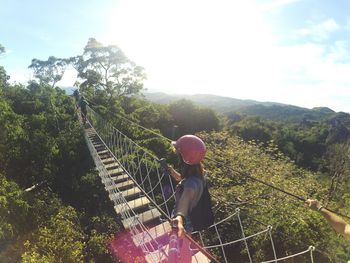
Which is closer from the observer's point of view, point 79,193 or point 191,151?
point 191,151

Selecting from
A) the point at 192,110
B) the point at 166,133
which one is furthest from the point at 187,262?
the point at 192,110

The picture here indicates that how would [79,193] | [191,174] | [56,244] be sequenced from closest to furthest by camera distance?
1. [191,174]
2. [56,244]
3. [79,193]

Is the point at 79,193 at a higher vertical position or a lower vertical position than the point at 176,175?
lower

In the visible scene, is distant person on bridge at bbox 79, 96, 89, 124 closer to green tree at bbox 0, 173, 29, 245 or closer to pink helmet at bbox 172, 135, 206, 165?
green tree at bbox 0, 173, 29, 245

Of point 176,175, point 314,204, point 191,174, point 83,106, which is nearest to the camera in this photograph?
point 314,204

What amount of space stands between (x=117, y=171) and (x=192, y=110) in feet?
56.9

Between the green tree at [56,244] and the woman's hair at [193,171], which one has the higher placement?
the woman's hair at [193,171]

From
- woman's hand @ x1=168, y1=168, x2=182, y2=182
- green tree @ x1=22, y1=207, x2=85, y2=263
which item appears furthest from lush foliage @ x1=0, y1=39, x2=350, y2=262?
woman's hand @ x1=168, y1=168, x2=182, y2=182

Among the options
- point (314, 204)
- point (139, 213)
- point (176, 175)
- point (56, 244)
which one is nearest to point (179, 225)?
point (314, 204)

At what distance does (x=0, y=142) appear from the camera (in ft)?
32.9

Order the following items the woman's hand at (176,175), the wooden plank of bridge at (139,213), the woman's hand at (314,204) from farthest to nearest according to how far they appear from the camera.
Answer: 1. the wooden plank of bridge at (139,213)
2. the woman's hand at (176,175)
3. the woman's hand at (314,204)

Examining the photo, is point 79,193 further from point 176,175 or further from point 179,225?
point 179,225

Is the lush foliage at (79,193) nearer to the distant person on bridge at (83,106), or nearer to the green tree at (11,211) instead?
the green tree at (11,211)

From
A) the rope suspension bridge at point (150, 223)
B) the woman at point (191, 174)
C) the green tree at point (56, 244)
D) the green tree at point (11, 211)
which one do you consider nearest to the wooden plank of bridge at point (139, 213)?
the rope suspension bridge at point (150, 223)
